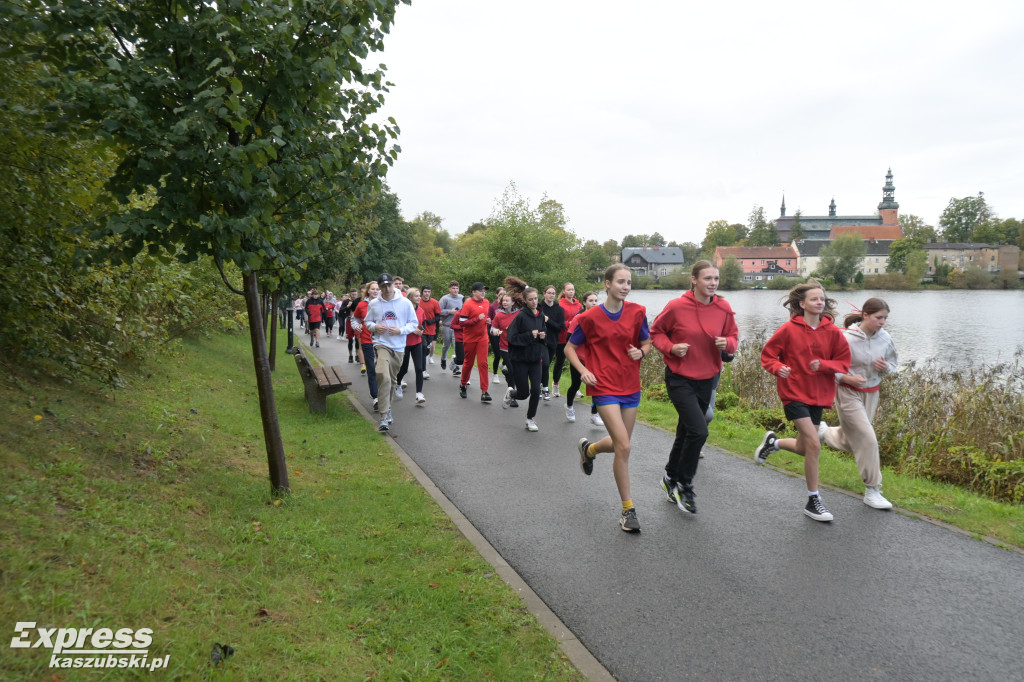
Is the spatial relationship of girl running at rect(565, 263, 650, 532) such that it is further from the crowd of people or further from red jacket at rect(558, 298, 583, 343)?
red jacket at rect(558, 298, 583, 343)

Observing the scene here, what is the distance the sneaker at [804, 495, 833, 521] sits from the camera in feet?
17.7

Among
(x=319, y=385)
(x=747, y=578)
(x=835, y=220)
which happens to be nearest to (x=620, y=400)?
(x=747, y=578)

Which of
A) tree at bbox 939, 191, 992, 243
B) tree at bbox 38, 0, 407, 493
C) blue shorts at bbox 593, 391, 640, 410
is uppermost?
tree at bbox 939, 191, 992, 243

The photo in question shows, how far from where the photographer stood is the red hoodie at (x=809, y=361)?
A: 18.8ft

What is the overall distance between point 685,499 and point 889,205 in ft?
629

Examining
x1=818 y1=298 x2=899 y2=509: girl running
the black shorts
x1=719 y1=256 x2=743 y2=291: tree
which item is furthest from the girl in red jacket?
x1=719 y1=256 x2=743 y2=291: tree

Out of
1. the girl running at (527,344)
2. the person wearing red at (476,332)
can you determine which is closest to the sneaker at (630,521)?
the girl running at (527,344)

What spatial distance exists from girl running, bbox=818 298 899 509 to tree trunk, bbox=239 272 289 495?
5210 millimetres

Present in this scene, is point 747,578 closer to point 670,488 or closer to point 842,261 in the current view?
point 670,488

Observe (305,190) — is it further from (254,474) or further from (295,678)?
(295,678)

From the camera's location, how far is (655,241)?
170 meters

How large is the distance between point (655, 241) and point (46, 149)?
173 meters

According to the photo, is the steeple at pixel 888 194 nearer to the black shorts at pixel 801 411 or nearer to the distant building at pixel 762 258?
the distant building at pixel 762 258

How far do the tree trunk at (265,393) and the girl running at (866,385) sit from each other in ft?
17.1
